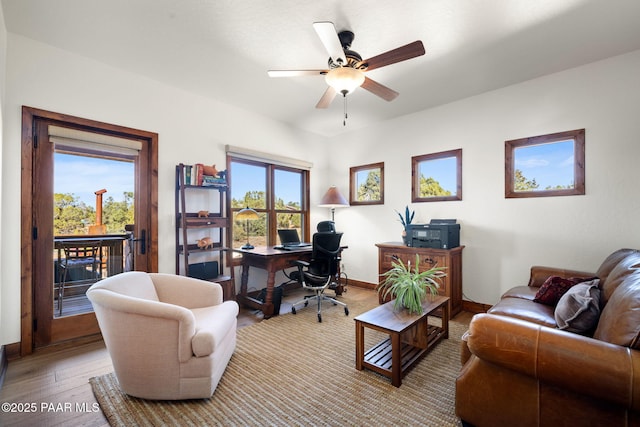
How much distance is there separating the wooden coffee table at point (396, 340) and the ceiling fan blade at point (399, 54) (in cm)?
195

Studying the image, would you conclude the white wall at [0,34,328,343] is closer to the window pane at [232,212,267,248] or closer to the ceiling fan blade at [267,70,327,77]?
the window pane at [232,212,267,248]

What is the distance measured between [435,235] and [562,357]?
221 centimetres

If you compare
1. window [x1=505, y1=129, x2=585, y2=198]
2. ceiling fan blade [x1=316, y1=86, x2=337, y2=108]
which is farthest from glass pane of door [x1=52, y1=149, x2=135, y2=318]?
window [x1=505, y1=129, x2=585, y2=198]

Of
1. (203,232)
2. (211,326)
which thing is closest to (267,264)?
(203,232)

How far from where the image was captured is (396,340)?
6.07 feet

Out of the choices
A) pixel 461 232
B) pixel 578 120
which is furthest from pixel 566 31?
pixel 461 232

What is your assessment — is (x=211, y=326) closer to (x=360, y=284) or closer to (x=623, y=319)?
(x=623, y=319)

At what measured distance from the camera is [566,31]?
2.24 metres

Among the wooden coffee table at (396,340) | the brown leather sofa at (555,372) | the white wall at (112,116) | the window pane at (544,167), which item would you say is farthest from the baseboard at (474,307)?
the white wall at (112,116)

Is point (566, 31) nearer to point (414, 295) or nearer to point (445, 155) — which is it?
point (445, 155)

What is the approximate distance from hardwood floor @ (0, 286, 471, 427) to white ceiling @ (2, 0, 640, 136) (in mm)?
2705

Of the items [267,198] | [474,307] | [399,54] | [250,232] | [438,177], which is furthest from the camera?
[267,198]

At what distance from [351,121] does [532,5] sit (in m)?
2.66

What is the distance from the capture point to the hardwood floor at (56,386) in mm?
1604
